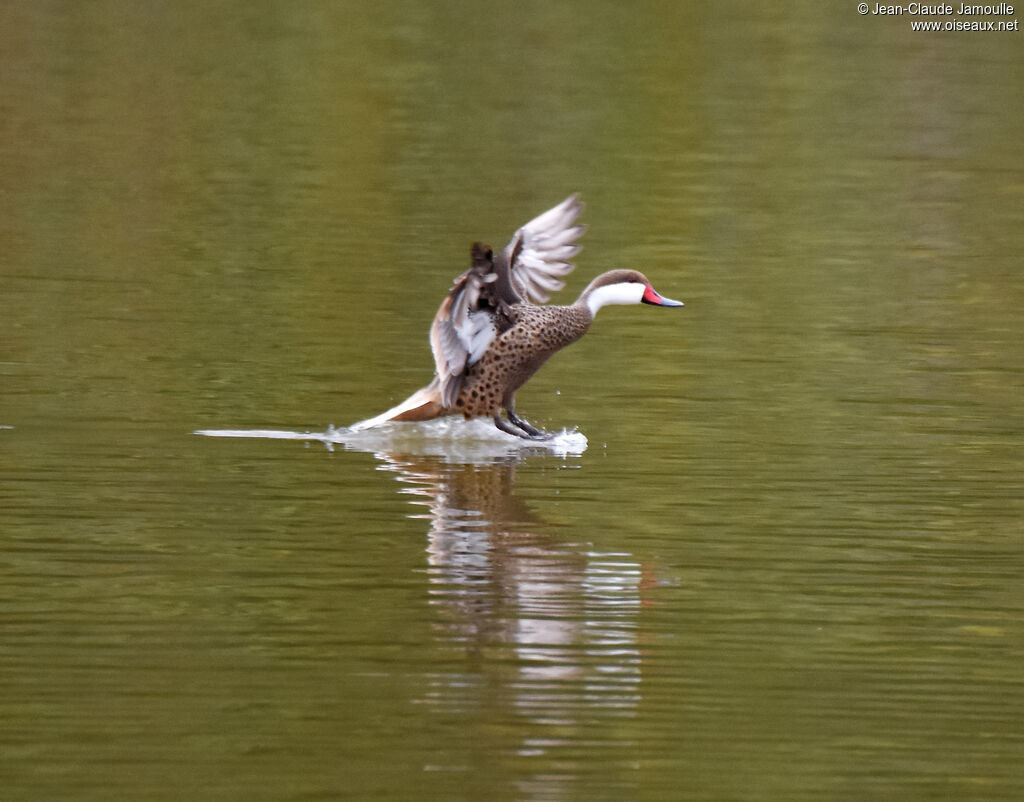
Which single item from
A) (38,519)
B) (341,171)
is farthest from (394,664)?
(341,171)

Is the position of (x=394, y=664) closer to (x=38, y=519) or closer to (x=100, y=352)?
(x=38, y=519)

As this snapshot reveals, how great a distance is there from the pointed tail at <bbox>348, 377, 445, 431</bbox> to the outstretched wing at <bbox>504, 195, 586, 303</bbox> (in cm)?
81

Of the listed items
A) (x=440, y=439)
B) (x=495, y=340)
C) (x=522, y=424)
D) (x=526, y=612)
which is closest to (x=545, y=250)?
(x=495, y=340)

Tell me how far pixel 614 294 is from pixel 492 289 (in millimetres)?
684

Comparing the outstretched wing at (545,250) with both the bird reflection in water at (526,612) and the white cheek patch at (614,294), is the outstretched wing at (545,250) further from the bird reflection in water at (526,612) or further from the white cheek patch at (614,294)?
the bird reflection in water at (526,612)

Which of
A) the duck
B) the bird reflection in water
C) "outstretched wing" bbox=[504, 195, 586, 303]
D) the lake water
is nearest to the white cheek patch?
the duck

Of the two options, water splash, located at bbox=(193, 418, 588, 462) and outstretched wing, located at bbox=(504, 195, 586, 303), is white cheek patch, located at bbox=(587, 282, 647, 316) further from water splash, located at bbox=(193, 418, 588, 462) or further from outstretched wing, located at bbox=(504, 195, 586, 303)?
water splash, located at bbox=(193, 418, 588, 462)

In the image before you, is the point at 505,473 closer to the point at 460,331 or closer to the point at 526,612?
the point at 460,331

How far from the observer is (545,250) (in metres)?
9.73

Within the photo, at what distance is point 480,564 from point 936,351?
512cm

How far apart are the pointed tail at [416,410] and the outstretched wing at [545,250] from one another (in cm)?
81

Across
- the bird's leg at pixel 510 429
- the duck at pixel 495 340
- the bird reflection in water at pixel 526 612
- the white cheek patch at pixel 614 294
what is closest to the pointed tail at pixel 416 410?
the duck at pixel 495 340

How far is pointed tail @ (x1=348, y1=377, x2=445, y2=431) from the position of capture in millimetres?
9031

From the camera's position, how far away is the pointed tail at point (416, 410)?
9.03 meters
